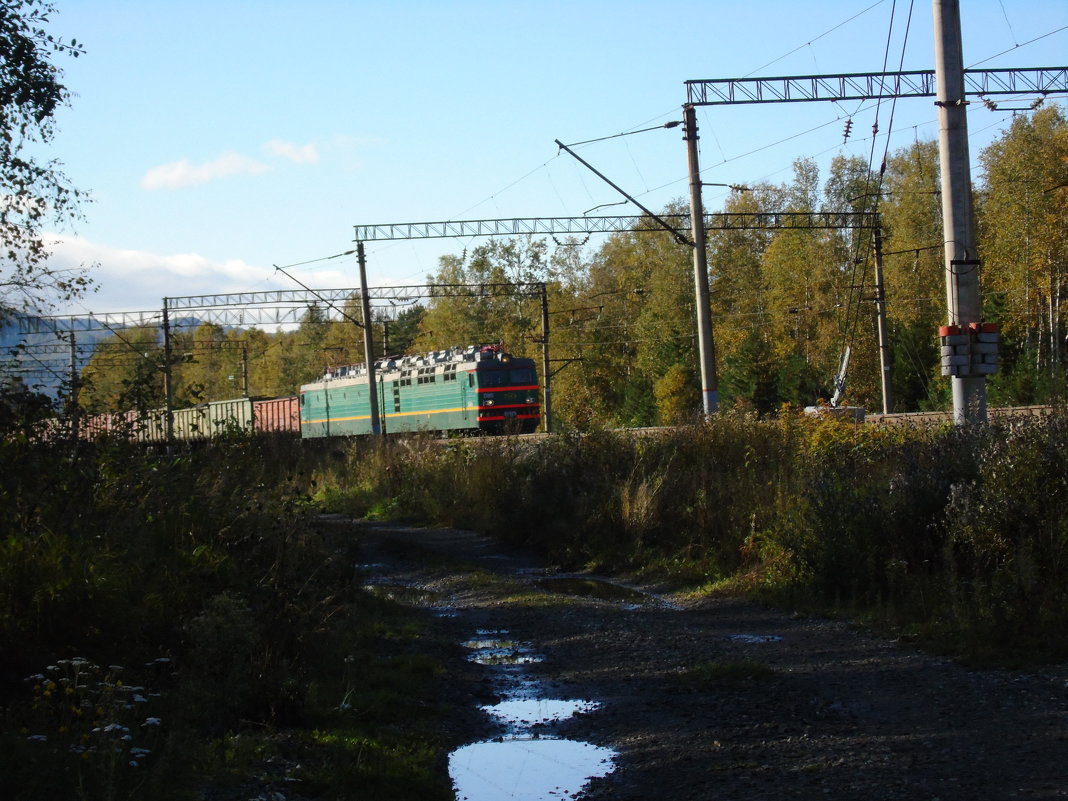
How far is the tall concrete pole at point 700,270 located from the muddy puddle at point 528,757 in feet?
47.0

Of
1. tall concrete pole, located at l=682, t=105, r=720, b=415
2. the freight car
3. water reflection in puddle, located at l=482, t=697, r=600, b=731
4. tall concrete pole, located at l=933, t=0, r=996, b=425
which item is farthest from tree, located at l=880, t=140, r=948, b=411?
water reflection in puddle, located at l=482, t=697, r=600, b=731

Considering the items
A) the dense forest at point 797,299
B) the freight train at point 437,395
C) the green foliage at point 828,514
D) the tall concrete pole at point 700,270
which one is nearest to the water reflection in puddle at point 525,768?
the green foliage at point 828,514

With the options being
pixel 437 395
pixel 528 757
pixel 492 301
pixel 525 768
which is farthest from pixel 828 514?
pixel 492 301

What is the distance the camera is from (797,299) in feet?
219

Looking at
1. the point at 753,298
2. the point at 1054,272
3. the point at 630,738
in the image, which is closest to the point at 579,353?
the point at 753,298

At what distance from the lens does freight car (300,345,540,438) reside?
4791 cm

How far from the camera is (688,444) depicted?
19.2 metres

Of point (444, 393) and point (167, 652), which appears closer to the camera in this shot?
point (167, 652)

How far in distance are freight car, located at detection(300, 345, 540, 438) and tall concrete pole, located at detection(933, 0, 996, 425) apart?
30224 mm

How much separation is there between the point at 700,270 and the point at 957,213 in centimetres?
938

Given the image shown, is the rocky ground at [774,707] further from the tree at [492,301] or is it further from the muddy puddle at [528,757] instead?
the tree at [492,301]

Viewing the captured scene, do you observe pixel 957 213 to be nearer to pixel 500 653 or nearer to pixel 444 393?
pixel 500 653

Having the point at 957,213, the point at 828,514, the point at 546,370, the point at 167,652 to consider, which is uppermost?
the point at 957,213

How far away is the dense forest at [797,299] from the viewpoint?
49562mm
